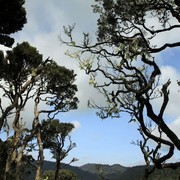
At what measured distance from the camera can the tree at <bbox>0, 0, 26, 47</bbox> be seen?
1683cm

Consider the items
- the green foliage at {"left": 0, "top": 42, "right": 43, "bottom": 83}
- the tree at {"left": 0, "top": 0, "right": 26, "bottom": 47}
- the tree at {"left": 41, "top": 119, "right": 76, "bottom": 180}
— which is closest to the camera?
the tree at {"left": 0, "top": 0, "right": 26, "bottom": 47}

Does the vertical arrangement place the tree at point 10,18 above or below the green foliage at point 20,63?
below

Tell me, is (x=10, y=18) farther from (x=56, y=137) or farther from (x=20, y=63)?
(x=56, y=137)

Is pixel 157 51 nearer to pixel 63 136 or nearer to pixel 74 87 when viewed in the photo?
pixel 74 87

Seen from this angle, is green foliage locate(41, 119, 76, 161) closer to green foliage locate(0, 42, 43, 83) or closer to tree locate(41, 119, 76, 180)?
tree locate(41, 119, 76, 180)

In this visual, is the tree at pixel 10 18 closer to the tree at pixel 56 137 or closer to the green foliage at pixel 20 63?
the green foliage at pixel 20 63

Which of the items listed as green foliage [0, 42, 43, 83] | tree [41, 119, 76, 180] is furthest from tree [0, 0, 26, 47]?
tree [41, 119, 76, 180]

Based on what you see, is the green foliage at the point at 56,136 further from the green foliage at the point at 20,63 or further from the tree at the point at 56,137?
the green foliage at the point at 20,63

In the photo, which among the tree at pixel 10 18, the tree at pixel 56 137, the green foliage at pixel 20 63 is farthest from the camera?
the tree at pixel 56 137

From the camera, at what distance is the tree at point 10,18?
1683 cm

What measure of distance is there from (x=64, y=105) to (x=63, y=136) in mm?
12303

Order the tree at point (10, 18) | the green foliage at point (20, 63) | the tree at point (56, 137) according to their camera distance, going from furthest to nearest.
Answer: the tree at point (56, 137), the green foliage at point (20, 63), the tree at point (10, 18)

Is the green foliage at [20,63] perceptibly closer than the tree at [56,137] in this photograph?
Yes

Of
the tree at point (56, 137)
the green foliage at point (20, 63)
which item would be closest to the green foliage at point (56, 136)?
the tree at point (56, 137)
